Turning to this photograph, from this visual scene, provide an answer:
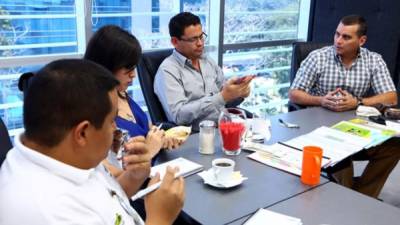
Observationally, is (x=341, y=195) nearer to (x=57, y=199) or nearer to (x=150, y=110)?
(x=57, y=199)

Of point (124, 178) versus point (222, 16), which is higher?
point (222, 16)

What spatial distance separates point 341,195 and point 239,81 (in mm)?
959

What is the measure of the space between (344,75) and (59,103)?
2.39 meters

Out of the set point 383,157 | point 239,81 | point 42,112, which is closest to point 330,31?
point 383,157

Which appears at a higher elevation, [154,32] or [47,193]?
→ [154,32]

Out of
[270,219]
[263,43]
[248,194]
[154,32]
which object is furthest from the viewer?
[263,43]

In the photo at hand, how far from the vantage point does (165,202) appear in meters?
1.12

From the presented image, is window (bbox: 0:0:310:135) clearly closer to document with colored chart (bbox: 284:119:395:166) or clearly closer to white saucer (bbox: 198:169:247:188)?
white saucer (bbox: 198:169:247:188)

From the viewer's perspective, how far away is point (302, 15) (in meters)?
4.41

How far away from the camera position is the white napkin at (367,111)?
241 cm

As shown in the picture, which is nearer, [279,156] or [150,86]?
[279,156]

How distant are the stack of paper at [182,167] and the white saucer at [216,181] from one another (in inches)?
1.9

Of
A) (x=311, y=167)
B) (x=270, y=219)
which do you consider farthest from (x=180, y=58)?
(x=270, y=219)

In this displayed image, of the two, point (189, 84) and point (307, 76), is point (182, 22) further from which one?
point (307, 76)
